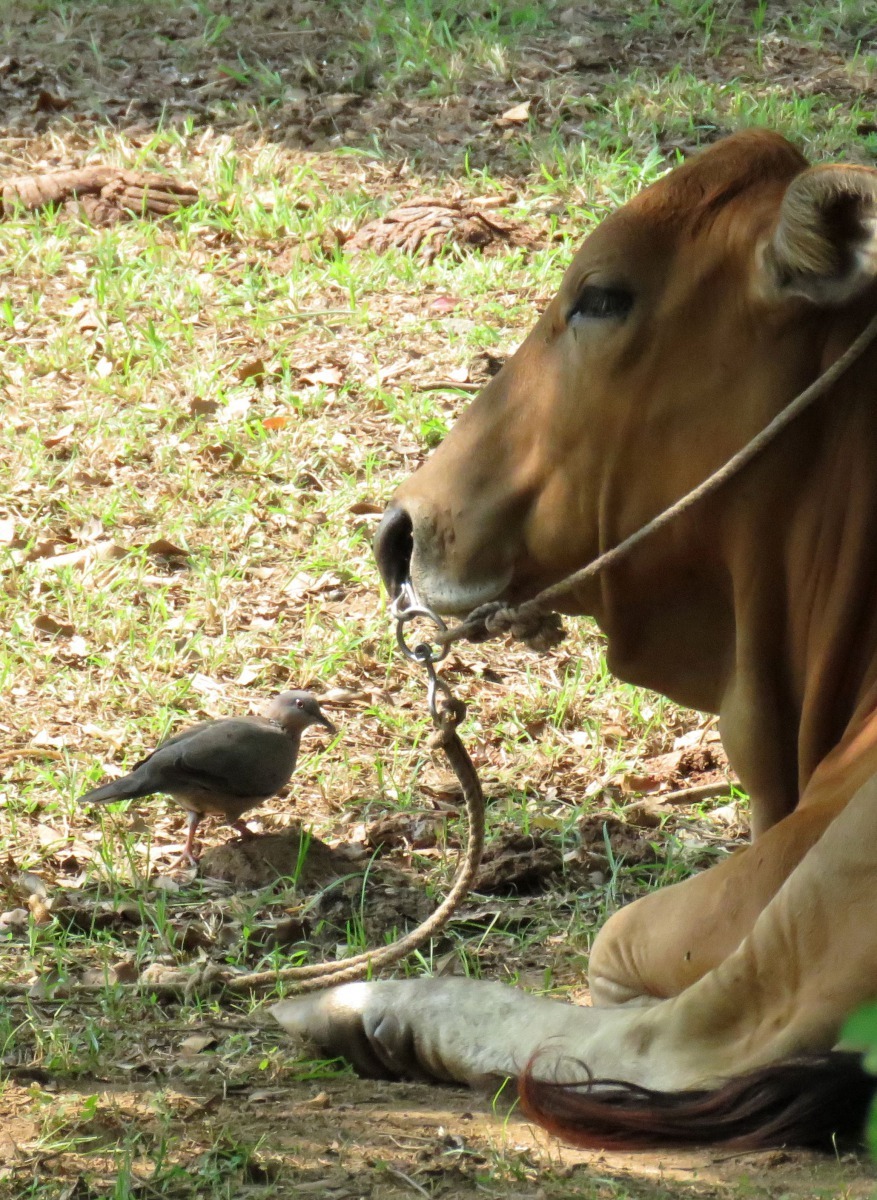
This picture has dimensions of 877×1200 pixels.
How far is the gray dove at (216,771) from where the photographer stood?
4.10 m

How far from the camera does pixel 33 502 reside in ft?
18.8

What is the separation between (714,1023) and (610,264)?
1333mm

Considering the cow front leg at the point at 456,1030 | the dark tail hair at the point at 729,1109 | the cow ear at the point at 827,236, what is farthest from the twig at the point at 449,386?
the dark tail hair at the point at 729,1109

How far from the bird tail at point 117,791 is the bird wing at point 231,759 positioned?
0.07 metres

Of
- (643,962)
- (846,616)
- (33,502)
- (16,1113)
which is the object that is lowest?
(33,502)

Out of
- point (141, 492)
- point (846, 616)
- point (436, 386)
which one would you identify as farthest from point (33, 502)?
point (846, 616)

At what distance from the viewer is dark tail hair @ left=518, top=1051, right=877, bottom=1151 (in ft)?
7.43

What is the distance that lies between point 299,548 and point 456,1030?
288 centimetres

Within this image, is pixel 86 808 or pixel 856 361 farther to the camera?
pixel 86 808

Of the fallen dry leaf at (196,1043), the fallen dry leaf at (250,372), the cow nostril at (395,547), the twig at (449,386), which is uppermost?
the cow nostril at (395,547)

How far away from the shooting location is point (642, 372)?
2.86 m

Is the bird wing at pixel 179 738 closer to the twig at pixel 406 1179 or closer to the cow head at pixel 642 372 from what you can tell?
the cow head at pixel 642 372

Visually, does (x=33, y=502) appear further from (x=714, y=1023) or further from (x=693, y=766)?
(x=714, y=1023)

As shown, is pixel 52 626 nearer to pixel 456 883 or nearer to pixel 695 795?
pixel 695 795
